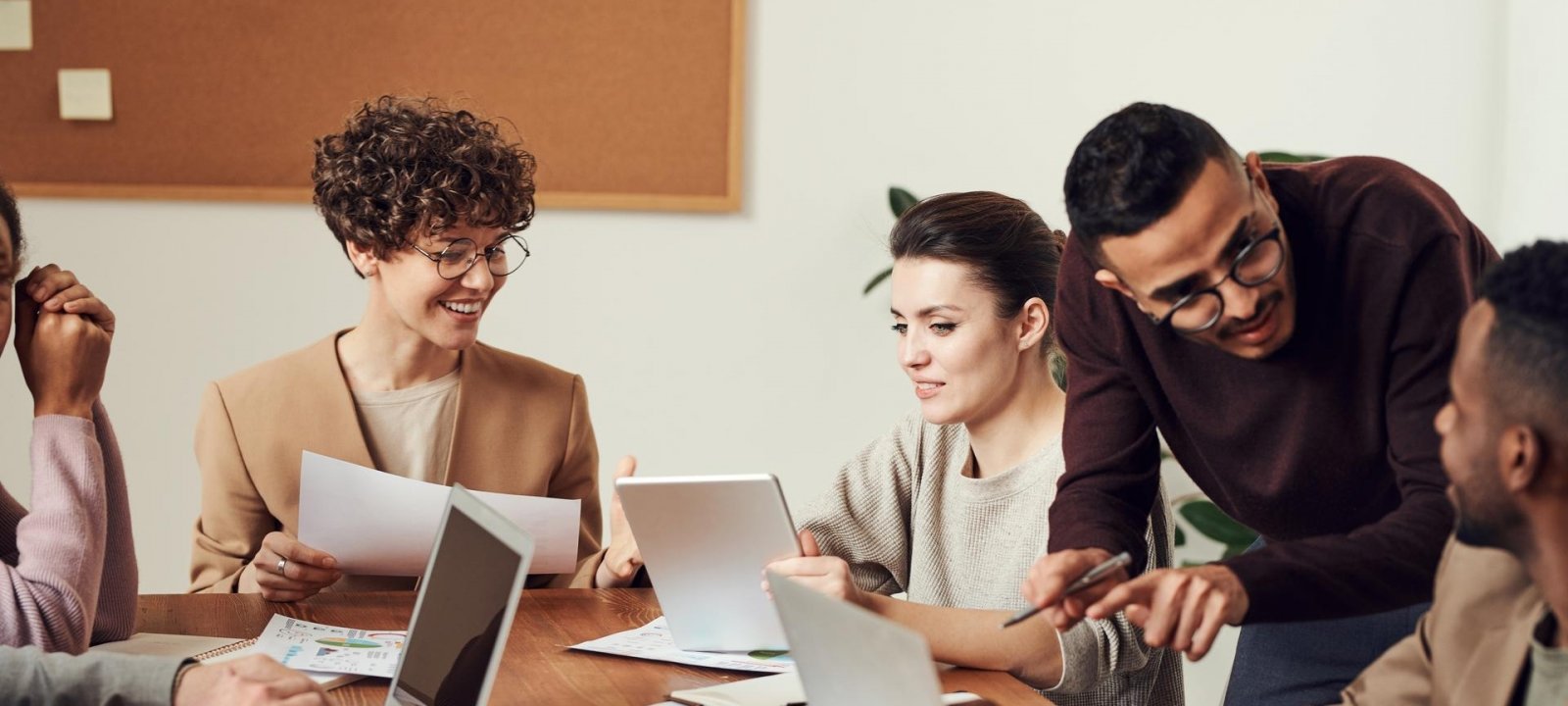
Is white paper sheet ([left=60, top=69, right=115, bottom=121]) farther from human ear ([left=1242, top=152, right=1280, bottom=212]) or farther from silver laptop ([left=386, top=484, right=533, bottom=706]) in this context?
human ear ([left=1242, top=152, right=1280, bottom=212])

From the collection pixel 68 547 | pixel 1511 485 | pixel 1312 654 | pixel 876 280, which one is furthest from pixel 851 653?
pixel 876 280

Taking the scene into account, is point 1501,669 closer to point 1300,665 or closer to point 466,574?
point 1300,665

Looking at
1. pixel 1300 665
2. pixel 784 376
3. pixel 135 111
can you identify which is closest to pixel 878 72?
pixel 784 376

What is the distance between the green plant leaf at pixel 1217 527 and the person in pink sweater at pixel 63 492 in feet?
7.02

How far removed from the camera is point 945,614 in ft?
5.35

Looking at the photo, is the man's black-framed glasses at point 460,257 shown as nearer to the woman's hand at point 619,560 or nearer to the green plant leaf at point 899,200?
the woman's hand at point 619,560

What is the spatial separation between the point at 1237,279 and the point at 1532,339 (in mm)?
355

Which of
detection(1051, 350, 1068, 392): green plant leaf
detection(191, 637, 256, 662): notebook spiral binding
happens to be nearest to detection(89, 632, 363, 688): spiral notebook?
detection(191, 637, 256, 662): notebook spiral binding

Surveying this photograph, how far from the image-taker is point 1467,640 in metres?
1.24

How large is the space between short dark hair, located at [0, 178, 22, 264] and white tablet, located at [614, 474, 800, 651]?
0.78 metres

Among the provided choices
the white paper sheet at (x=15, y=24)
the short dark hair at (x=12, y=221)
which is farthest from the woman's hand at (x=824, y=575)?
the white paper sheet at (x=15, y=24)

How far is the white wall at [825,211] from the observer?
310 cm

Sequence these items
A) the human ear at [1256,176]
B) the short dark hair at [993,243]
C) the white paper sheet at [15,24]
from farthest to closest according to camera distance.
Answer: the white paper sheet at [15,24] < the short dark hair at [993,243] < the human ear at [1256,176]

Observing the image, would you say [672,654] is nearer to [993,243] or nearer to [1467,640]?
[993,243]
